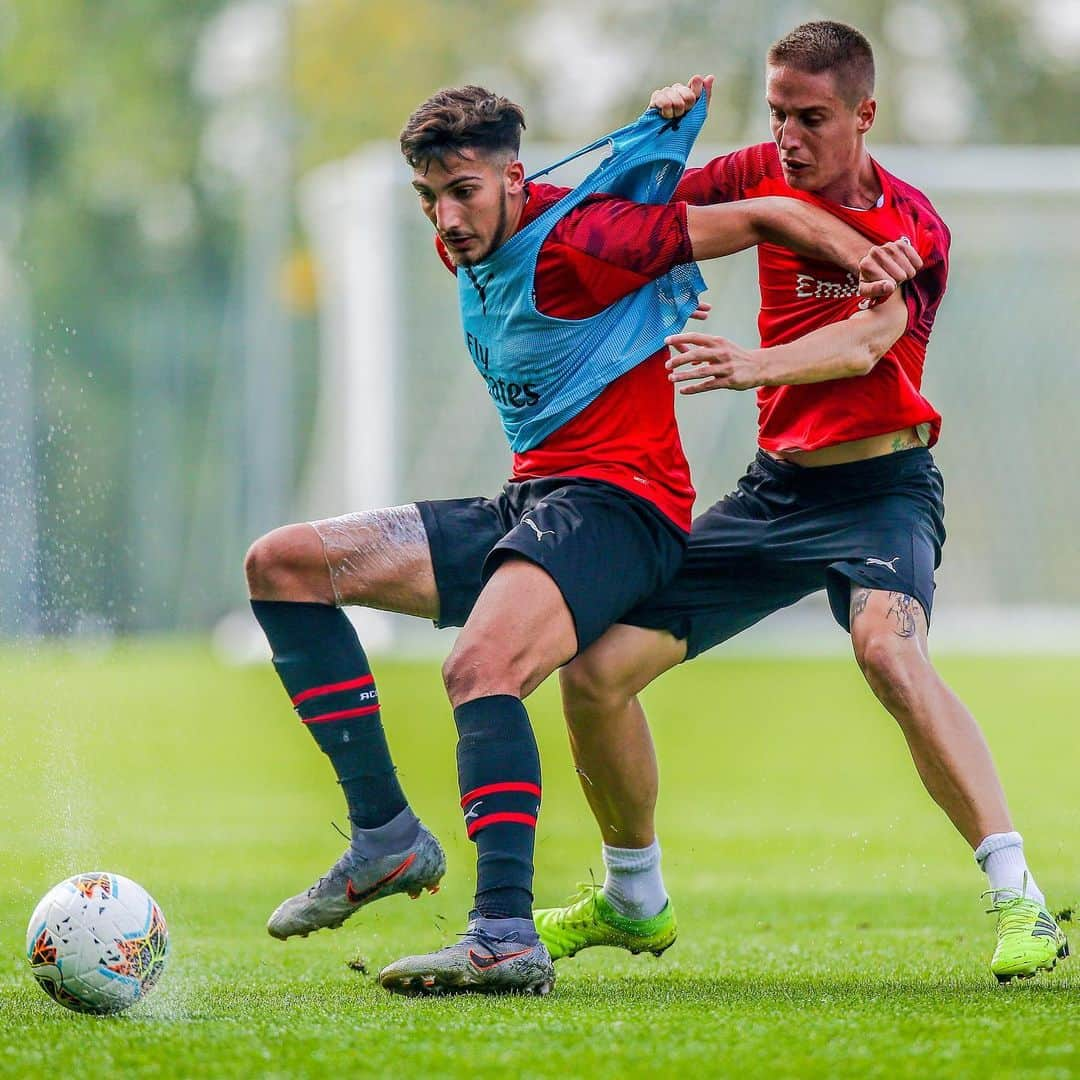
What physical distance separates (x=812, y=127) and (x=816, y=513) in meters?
1.06

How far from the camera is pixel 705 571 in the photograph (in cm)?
544

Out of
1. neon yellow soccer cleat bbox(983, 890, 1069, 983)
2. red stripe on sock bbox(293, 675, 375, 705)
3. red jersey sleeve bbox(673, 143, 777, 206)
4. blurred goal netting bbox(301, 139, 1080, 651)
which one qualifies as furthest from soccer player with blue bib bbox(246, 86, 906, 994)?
blurred goal netting bbox(301, 139, 1080, 651)

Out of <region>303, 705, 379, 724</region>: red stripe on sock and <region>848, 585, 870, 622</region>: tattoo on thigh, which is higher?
<region>848, 585, 870, 622</region>: tattoo on thigh

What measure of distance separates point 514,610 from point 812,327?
1.31m

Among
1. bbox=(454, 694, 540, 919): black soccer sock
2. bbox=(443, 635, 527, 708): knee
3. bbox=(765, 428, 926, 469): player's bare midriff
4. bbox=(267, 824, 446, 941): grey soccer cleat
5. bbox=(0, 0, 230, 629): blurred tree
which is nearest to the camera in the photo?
bbox=(454, 694, 540, 919): black soccer sock

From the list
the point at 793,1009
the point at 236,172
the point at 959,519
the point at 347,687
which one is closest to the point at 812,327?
the point at 347,687

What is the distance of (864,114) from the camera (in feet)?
17.6

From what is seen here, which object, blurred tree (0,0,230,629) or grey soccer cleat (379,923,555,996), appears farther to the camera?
blurred tree (0,0,230,629)

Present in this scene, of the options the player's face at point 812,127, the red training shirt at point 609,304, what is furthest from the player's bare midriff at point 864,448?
the player's face at point 812,127

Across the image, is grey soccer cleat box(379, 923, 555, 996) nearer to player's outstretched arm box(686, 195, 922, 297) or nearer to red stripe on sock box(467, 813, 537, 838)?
red stripe on sock box(467, 813, 537, 838)

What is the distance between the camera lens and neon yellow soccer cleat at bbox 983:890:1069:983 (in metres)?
4.64

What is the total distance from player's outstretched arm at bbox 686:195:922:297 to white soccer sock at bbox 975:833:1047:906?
1.44 m

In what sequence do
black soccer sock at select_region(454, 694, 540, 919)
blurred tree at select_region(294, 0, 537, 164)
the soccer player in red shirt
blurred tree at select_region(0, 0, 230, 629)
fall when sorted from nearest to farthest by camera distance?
black soccer sock at select_region(454, 694, 540, 919), the soccer player in red shirt, blurred tree at select_region(294, 0, 537, 164), blurred tree at select_region(0, 0, 230, 629)

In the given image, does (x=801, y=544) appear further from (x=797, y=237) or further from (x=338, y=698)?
(x=338, y=698)
